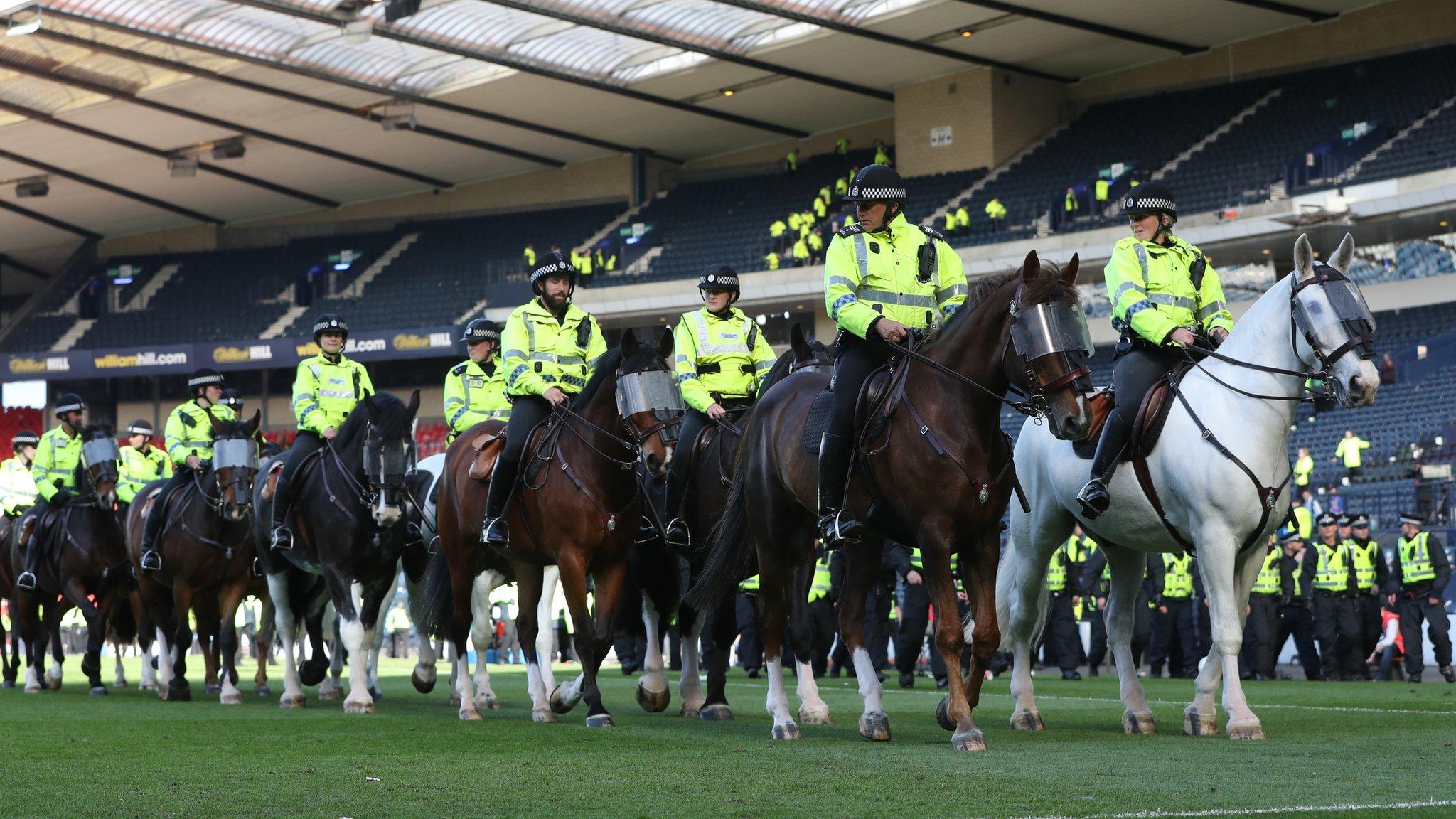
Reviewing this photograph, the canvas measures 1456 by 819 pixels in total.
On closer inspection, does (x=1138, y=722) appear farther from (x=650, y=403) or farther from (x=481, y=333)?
(x=481, y=333)

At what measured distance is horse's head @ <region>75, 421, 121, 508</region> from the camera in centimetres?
1596

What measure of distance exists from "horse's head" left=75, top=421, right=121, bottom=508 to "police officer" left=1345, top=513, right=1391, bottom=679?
13296 mm

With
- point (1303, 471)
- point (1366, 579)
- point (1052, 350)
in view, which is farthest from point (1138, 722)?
point (1303, 471)

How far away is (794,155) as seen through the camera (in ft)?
154

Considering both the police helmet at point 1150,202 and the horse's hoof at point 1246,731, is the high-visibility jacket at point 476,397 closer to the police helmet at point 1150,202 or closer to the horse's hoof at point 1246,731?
the police helmet at point 1150,202

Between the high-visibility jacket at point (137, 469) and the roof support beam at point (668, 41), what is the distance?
1806cm

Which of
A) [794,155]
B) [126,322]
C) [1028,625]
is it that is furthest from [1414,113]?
[126,322]

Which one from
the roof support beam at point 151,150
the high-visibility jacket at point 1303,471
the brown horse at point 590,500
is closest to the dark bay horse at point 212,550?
the brown horse at point 590,500

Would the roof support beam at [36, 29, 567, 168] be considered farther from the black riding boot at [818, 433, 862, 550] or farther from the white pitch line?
the white pitch line

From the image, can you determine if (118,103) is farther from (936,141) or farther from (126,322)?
(936,141)

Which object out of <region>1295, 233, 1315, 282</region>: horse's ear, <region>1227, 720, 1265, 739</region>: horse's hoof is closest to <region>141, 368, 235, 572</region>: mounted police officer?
<region>1227, 720, 1265, 739</region>: horse's hoof

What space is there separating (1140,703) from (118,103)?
39465 mm

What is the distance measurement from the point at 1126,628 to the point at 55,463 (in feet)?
37.6

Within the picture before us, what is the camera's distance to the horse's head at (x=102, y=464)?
1596 cm
